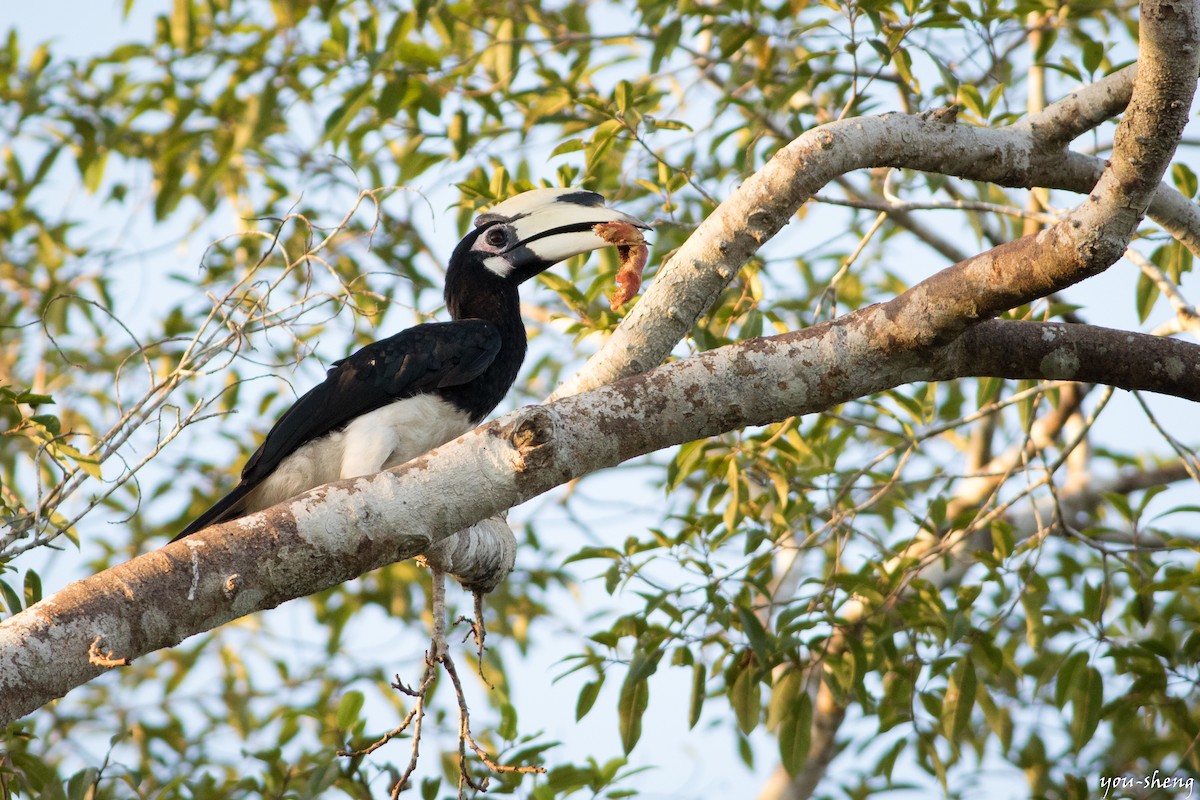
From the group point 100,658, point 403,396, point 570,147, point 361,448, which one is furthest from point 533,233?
point 100,658

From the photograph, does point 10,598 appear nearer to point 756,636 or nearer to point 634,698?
point 634,698

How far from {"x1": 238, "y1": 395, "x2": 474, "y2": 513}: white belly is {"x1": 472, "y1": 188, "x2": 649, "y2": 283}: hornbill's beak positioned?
80 centimetres

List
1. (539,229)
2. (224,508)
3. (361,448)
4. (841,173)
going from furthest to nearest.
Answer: (539,229) → (361,448) → (224,508) → (841,173)

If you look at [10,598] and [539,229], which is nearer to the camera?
[10,598]

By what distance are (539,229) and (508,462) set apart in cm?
213

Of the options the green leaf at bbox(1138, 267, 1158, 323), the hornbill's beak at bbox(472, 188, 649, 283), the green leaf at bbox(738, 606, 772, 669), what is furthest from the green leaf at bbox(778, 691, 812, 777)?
the green leaf at bbox(1138, 267, 1158, 323)

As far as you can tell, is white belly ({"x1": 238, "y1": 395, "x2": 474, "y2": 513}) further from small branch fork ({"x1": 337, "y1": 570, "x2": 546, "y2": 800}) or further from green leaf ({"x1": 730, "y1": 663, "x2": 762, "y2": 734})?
green leaf ({"x1": 730, "y1": 663, "x2": 762, "y2": 734})

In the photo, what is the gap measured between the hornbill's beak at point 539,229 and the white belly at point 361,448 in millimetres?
802

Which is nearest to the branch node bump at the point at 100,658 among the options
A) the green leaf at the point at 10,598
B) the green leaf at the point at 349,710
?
the green leaf at the point at 10,598

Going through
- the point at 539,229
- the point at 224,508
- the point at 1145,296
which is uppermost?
the point at 539,229

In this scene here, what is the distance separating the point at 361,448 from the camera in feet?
13.4

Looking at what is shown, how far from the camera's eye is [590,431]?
9.21 feet

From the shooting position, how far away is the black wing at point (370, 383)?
4.09 meters

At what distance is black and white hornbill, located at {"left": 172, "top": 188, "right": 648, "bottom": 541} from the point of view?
13.5ft
